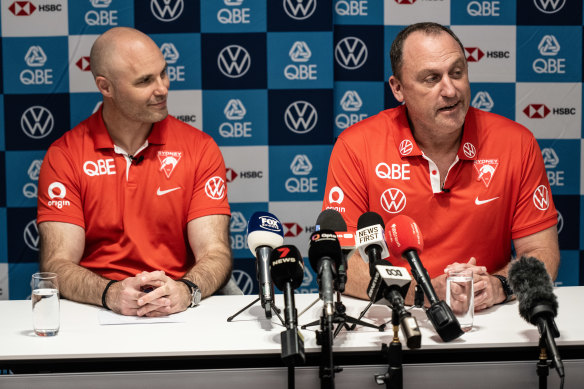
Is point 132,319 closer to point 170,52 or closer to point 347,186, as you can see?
point 347,186

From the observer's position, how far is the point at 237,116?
3.28 m

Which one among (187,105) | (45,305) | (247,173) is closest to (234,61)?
(187,105)

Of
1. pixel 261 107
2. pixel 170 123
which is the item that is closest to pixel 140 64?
pixel 170 123

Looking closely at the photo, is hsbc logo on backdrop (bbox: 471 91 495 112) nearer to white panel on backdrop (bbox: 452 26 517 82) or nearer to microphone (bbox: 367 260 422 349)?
white panel on backdrop (bbox: 452 26 517 82)

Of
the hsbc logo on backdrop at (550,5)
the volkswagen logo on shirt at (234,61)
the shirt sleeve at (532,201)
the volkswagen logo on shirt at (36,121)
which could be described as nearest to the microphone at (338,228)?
the shirt sleeve at (532,201)

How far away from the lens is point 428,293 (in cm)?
143

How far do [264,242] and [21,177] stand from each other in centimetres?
208

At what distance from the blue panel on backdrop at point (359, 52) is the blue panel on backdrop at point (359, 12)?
30 millimetres

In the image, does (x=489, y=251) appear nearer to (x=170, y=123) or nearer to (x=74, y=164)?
(x=170, y=123)

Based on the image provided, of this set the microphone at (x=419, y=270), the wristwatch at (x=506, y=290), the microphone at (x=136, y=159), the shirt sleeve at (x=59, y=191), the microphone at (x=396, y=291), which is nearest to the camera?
the microphone at (x=396, y=291)

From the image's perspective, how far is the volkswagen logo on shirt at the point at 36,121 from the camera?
10.7 ft

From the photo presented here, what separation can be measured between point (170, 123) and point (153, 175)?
26cm

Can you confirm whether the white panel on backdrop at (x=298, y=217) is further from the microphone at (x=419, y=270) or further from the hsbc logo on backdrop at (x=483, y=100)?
the microphone at (x=419, y=270)

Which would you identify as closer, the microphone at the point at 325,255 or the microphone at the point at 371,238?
the microphone at the point at 325,255
